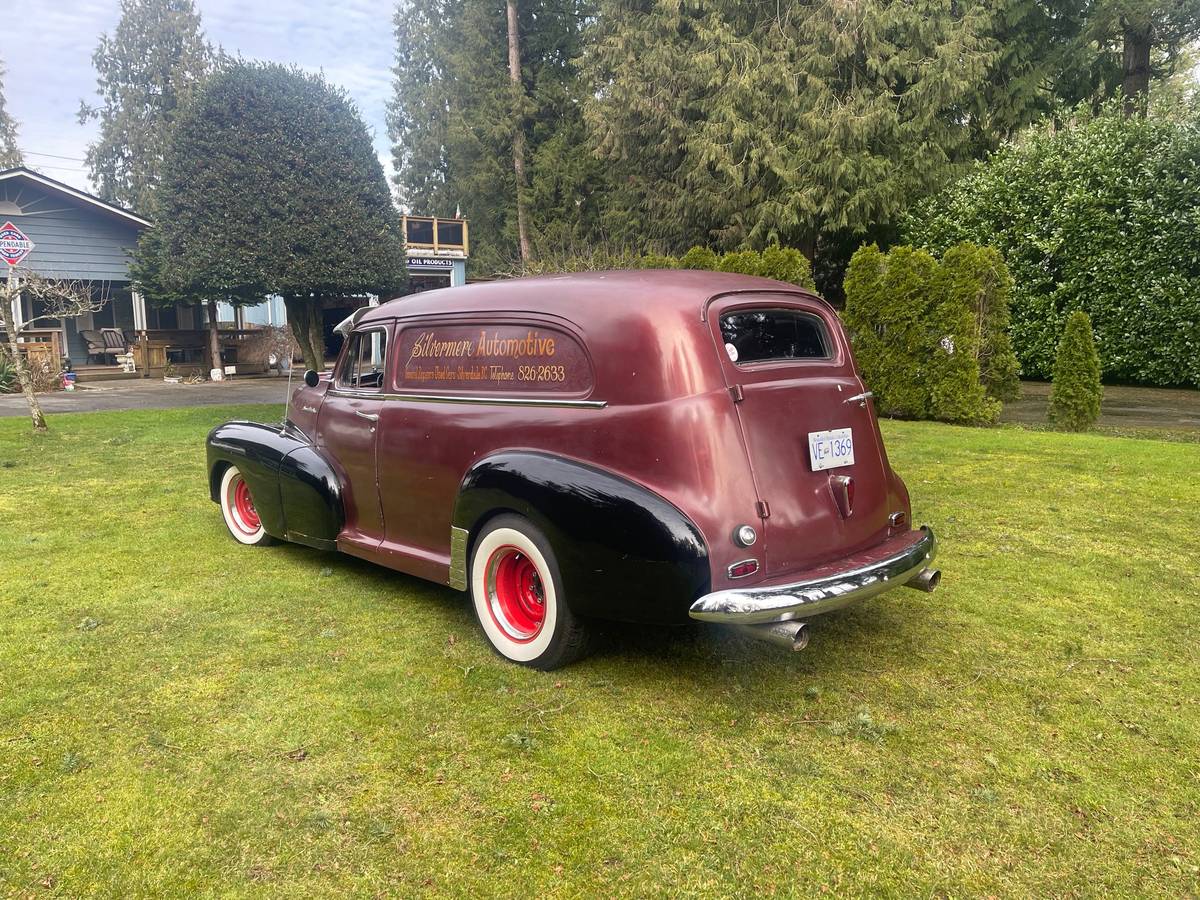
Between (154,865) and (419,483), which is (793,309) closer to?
(419,483)


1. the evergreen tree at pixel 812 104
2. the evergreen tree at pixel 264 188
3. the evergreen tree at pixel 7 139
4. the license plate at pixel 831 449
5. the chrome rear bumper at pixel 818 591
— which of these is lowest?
the chrome rear bumper at pixel 818 591

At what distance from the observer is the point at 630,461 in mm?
3350

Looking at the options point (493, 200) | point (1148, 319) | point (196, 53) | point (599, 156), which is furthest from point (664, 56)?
point (196, 53)

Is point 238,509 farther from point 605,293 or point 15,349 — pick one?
point 15,349

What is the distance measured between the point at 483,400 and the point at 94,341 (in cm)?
2321

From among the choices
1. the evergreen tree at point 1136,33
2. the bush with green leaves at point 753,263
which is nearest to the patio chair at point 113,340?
the bush with green leaves at point 753,263

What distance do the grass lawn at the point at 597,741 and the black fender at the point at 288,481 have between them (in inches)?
13.5

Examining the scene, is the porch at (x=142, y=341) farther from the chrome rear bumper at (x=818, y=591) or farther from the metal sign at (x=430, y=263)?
the chrome rear bumper at (x=818, y=591)

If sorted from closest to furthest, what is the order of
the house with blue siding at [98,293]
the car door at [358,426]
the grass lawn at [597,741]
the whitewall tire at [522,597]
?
1. the grass lawn at [597,741]
2. the whitewall tire at [522,597]
3. the car door at [358,426]
4. the house with blue siding at [98,293]

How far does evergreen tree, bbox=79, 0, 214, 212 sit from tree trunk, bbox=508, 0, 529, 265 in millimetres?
15801

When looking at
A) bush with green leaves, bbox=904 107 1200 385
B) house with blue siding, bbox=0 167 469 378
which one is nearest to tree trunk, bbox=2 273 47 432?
house with blue siding, bbox=0 167 469 378

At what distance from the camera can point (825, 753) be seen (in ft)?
9.53

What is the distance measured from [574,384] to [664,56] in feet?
64.6

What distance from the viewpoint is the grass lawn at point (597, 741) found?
2.33 metres
